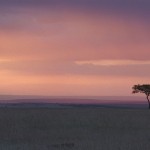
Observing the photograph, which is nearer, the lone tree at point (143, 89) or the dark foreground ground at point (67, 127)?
the dark foreground ground at point (67, 127)

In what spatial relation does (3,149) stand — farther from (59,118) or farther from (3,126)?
(59,118)

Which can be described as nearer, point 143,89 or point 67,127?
point 67,127

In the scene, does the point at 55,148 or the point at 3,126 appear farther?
the point at 3,126

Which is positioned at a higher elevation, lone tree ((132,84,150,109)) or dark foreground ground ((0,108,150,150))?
lone tree ((132,84,150,109))

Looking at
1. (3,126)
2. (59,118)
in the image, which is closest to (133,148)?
(3,126)

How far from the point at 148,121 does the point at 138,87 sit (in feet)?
237

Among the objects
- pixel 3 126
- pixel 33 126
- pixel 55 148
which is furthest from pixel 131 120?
pixel 55 148

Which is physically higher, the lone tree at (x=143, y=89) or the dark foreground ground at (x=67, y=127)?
the lone tree at (x=143, y=89)

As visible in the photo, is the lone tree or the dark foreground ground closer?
the dark foreground ground

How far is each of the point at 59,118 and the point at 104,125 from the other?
5.89 metres

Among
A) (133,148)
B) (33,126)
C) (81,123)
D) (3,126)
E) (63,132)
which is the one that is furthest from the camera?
(81,123)

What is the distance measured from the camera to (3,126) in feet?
125

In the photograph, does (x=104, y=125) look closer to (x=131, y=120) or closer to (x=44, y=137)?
(x=131, y=120)

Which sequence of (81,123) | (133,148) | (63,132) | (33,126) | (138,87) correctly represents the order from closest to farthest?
(133,148), (63,132), (33,126), (81,123), (138,87)
